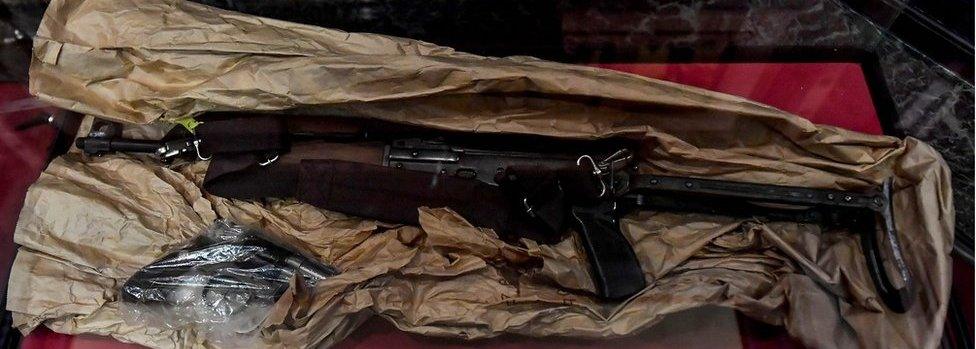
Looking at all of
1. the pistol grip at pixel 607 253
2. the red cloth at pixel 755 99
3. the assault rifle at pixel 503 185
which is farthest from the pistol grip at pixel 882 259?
the pistol grip at pixel 607 253

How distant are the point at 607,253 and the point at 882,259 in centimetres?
31

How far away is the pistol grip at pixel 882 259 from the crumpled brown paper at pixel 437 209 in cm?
1

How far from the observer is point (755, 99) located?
1.07 metres

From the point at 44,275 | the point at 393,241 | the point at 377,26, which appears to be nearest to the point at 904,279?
the point at 393,241

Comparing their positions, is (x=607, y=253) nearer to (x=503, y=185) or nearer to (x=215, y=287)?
(x=503, y=185)

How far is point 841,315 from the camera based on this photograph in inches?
33.7

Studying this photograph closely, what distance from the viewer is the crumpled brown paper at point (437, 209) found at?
33.8 inches

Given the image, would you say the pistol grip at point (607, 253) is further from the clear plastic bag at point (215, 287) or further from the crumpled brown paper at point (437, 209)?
the clear plastic bag at point (215, 287)

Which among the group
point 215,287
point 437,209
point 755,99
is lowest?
point 215,287

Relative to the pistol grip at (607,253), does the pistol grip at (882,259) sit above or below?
above

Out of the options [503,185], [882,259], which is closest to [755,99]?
[882,259]

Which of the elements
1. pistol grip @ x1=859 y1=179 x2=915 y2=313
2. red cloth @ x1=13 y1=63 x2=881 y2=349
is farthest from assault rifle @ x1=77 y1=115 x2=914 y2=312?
red cloth @ x1=13 y1=63 x2=881 y2=349

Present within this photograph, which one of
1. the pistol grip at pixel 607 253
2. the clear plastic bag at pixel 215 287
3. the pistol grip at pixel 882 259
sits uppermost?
the pistol grip at pixel 882 259

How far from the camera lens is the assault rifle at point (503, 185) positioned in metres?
0.88
